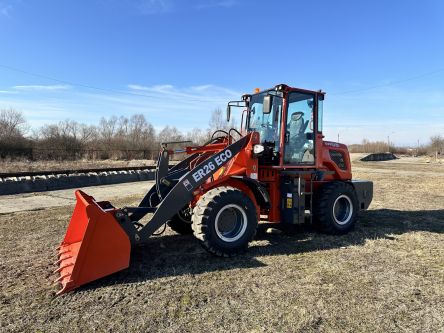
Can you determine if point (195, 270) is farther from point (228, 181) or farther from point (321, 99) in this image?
point (321, 99)

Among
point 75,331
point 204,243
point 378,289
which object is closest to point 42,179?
point 204,243

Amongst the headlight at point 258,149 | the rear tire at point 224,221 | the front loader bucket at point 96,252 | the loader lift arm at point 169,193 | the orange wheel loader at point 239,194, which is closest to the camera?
the front loader bucket at point 96,252

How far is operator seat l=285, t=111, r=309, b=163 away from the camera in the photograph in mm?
6746

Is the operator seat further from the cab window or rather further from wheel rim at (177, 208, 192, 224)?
wheel rim at (177, 208, 192, 224)

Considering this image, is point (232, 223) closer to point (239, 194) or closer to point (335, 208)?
point (239, 194)

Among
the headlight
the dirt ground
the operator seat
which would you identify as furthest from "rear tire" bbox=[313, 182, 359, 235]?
the headlight

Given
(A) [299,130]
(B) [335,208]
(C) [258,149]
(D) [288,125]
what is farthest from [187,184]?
(B) [335,208]

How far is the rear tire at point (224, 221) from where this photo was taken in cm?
529

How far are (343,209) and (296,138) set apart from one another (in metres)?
1.87

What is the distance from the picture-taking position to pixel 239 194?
222 inches

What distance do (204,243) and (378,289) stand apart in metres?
2.33

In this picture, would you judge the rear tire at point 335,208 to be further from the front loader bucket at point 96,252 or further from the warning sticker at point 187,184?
the front loader bucket at point 96,252

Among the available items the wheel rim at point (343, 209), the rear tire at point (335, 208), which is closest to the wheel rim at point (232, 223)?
the rear tire at point (335, 208)

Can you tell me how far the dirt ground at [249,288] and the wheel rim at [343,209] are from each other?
493mm
